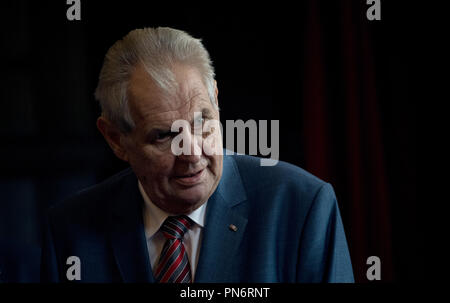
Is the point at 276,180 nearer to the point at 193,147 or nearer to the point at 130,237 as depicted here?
the point at 193,147

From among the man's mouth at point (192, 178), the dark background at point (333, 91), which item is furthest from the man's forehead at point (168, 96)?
the dark background at point (333, 91)

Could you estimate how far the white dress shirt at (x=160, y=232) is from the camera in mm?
1292

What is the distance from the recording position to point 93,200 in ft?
4.75

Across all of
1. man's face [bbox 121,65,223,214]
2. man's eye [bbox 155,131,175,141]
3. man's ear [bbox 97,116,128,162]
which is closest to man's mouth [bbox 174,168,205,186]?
man's face [bbox 121,65,223,214]

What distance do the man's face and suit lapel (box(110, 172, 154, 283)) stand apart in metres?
0.10

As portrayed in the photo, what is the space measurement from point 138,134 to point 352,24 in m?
1.08

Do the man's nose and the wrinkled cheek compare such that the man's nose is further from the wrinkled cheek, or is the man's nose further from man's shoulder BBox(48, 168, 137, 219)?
man's shoulder BBox(48, 168, 137, 219)

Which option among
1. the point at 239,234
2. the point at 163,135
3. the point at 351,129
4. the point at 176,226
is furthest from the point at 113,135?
the point at 351,129

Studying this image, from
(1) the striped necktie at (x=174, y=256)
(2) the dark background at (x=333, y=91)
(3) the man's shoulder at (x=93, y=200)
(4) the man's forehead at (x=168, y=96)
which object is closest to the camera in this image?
(4) the man's forehead at (x=168, y=96)

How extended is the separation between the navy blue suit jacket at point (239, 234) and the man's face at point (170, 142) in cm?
9

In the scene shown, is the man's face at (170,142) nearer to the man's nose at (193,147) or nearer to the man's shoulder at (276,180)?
the man's nose at (193,147)

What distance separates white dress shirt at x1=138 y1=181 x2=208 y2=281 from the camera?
129cm

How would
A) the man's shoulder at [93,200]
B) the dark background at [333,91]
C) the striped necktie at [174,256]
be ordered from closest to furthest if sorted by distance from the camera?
the striped necktie at [174,256] < the man's shoulder at [93,200] < the dark background at [333,91]
